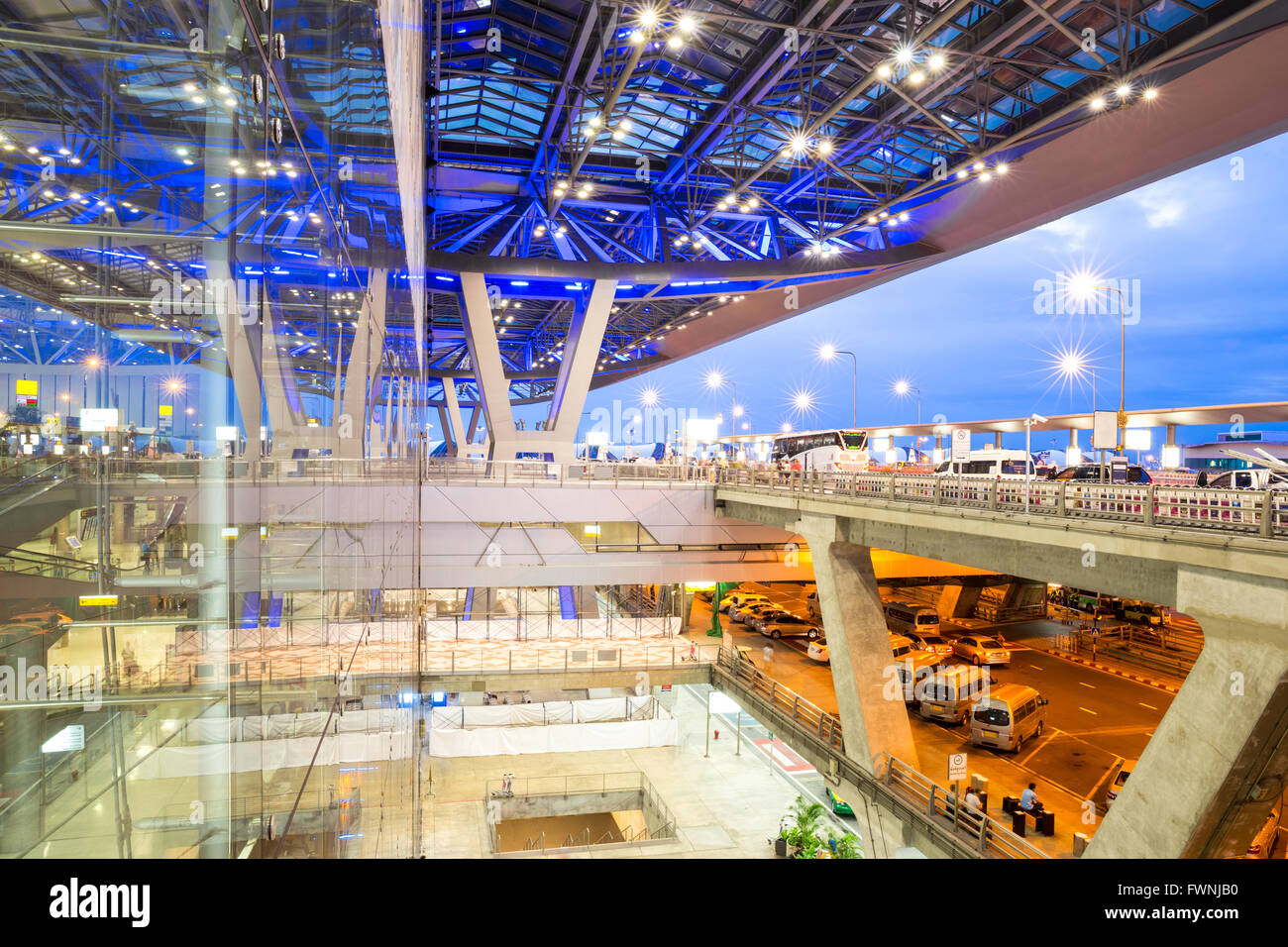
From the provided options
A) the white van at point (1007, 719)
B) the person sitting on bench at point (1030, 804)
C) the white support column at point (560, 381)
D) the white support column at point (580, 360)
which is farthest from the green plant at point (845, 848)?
the white support column at point (580, 360)

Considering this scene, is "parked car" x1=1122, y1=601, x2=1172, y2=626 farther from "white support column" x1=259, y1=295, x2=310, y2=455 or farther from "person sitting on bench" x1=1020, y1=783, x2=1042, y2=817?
"white support column" x1=259, y1=295, x2=310, y2=455

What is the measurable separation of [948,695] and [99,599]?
83.1ft

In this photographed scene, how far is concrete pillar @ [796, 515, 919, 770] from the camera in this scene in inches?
723

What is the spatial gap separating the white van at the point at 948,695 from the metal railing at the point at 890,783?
472 cm

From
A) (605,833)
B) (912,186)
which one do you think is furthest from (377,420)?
(912,186)

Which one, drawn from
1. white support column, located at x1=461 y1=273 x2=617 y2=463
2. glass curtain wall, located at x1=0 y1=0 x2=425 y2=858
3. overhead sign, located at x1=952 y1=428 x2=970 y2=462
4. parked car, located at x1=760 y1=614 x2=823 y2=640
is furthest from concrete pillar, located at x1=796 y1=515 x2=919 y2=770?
glass curtain wall, located at x1=0 y1=0 x2=425 y2=858

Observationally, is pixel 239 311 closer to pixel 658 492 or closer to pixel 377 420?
pixel 377 420

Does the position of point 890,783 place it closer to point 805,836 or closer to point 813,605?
point 805,836

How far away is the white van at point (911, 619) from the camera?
3397cm

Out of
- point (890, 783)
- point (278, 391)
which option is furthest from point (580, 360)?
point (278, 391)

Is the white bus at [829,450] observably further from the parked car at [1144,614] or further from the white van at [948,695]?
the parked car at [1144,614]

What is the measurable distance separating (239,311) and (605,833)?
2561 centimetres

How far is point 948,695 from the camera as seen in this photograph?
2306 cm

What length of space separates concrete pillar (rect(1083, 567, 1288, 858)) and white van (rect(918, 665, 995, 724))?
12344 millimetres
